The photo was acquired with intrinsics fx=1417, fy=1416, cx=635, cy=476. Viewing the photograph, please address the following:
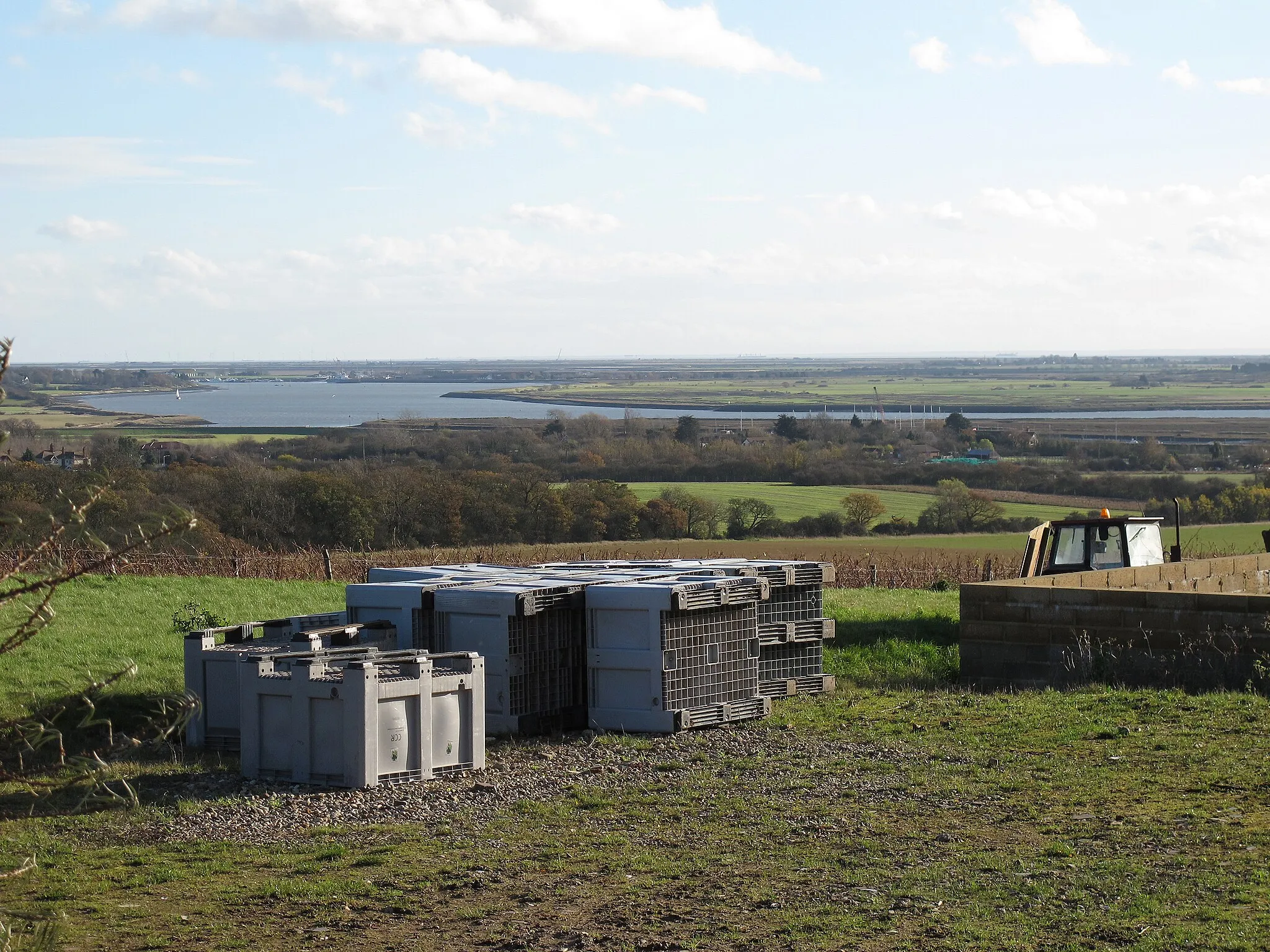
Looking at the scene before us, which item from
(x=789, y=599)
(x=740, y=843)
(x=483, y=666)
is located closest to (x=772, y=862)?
(x=740, y=843)

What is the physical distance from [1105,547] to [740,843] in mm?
11769

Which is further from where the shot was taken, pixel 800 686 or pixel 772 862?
pixel 800 686

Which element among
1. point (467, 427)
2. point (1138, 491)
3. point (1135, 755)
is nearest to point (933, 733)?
point (1135, 755)

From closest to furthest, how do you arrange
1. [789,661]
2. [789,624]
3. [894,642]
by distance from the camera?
[789,624] → [789,661] → [894,642]

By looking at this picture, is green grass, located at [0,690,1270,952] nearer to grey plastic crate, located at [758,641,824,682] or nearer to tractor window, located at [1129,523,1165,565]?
grey plastic crate, located at [758,641,824,682]

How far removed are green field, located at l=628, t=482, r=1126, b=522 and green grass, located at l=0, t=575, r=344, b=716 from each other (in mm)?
50421

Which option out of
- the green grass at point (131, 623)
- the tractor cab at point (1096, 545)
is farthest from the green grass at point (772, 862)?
the tractor cab at point (1096, 545)

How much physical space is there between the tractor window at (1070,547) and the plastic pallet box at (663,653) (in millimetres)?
8005

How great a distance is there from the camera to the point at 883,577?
3181 cm

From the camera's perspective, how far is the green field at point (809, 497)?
75000 millimetres

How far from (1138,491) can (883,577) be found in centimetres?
6498

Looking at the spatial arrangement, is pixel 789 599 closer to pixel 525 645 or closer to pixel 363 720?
pixel 525 645

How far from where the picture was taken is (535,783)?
10.5 m

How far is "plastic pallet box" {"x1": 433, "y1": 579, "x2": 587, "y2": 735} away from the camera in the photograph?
11844 millimetres
